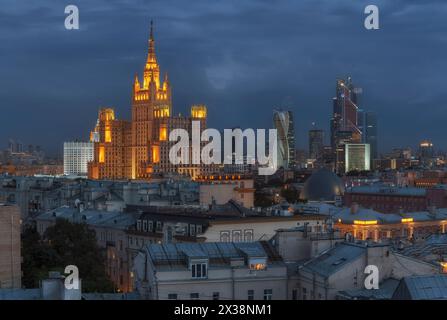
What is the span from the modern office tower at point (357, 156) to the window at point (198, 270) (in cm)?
13956

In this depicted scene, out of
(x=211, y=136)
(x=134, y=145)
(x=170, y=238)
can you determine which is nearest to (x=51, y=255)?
(x=170, y=238)

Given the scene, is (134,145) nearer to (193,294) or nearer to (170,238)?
(170,238)

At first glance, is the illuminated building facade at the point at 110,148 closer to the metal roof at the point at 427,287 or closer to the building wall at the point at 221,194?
the building wall at the point at 221,194

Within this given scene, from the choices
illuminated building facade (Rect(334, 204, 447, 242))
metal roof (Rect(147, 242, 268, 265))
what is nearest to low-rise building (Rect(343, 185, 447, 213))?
illuminated building facade (Rect(334, 204, 447, 242))

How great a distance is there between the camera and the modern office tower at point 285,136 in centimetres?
13688

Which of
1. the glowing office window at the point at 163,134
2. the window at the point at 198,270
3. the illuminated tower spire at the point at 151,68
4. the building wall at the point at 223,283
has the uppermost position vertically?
the illuminated tower spire at the point at 151,68

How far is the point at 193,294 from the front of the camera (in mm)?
17219

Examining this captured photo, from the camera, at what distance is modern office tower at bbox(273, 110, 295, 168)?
13688 cm

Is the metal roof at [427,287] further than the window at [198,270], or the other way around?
the window at [198,270]

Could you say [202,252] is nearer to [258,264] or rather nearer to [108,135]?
[258,264]

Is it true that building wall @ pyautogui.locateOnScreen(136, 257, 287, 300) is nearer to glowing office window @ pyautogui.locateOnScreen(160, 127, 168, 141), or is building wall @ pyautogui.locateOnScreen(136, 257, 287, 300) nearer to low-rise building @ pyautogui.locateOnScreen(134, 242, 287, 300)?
low-rise building @ pyautogui.locateOnScreen(134, 242, 287, 300)

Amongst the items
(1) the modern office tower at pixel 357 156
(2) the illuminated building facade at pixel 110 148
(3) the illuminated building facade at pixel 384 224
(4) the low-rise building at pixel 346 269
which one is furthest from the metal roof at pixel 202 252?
(1) the modern office tower at pixel 357 156

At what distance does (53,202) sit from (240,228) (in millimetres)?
24365

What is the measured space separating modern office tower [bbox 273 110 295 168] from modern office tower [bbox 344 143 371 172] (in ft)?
41.8
